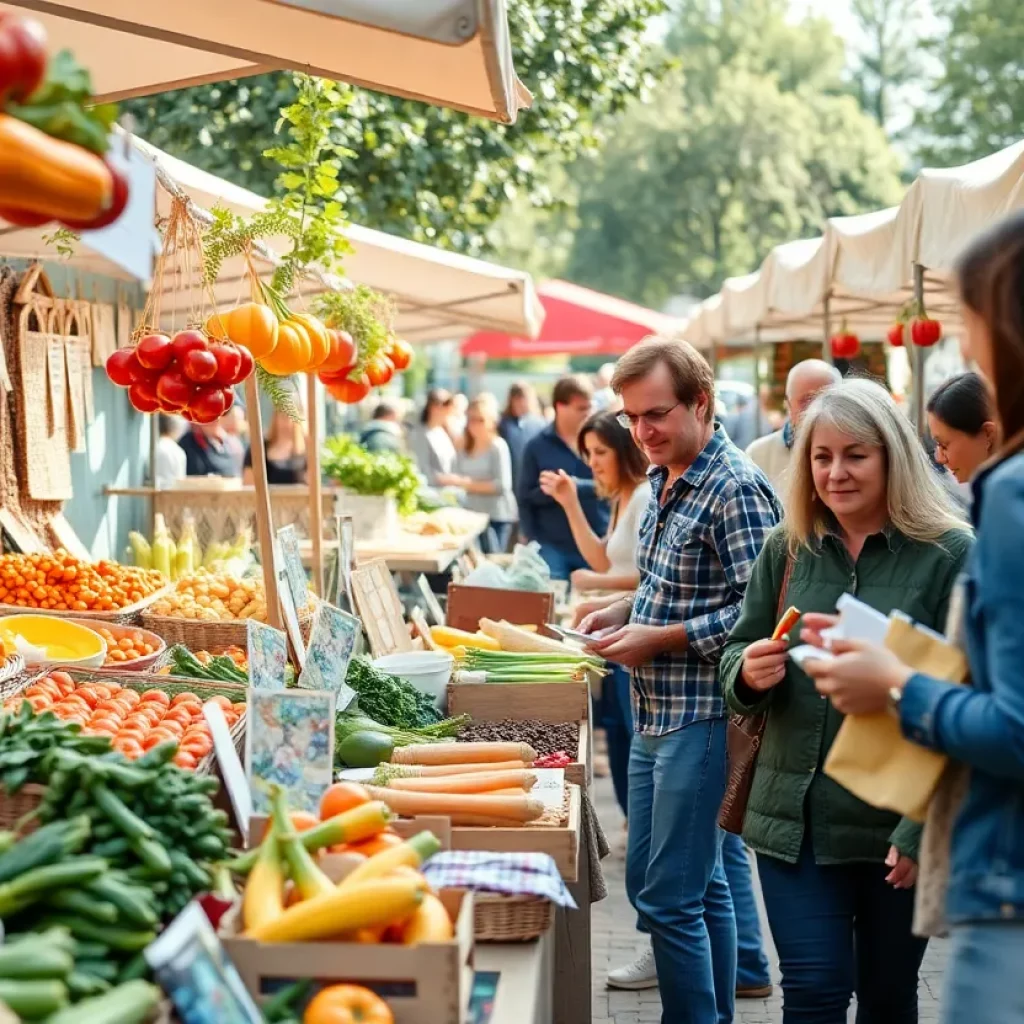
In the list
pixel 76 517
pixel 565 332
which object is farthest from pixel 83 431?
pixel 565 332

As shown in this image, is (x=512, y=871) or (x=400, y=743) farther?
(x=400, y=743)

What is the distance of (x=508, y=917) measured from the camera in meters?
2.91

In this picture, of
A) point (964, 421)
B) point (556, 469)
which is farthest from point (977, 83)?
point (964, 421)

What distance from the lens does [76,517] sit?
8.94 m

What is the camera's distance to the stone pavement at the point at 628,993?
4992mm

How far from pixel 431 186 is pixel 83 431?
15.5 feet

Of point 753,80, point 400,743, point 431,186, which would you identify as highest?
point 753,80

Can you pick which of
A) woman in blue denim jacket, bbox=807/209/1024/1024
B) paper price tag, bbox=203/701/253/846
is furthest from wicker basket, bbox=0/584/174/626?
woman in blue denim jacket, bbox=807/209/1024/1024

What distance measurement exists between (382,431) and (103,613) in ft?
23.2

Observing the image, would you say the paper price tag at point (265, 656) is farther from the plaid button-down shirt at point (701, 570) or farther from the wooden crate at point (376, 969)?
the wooden crate at point (376, 969)

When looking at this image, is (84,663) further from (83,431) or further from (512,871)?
(83,431)

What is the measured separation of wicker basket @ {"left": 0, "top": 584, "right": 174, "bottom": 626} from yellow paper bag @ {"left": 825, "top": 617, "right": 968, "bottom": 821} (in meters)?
3.78

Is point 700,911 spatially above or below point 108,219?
below

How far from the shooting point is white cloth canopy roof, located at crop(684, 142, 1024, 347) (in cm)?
592
